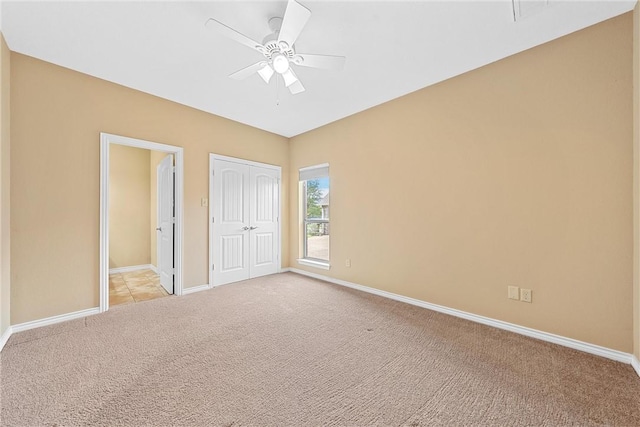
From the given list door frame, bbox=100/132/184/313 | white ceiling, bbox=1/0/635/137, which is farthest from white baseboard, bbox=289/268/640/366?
door frame, bbox=100/132/184/313

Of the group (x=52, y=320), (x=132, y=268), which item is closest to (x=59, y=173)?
(x=52, y=320)

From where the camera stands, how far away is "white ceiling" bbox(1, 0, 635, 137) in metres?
1.96

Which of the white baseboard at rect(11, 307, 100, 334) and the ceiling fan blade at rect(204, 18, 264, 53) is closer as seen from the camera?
the ceiling fan blade at rect(204, 18, 264, 53)

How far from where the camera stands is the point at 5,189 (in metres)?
2.34

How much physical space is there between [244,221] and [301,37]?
3.01 metres

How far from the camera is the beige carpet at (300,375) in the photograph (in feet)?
4.84

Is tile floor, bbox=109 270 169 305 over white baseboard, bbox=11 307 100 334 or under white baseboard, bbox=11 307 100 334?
under

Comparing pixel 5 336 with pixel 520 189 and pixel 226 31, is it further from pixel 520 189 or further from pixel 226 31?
pixel 520 189

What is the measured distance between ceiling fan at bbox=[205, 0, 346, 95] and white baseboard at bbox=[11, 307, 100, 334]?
307 centimetres


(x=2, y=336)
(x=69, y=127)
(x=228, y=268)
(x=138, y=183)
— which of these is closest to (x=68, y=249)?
(x=2, y=336)

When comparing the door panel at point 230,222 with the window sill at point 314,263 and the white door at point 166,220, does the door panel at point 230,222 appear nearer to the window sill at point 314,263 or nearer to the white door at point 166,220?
the white door at point 166,220

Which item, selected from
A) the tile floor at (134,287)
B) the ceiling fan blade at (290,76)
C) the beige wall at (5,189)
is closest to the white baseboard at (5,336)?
the beige wall at (5,189)

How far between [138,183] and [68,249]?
2980mm

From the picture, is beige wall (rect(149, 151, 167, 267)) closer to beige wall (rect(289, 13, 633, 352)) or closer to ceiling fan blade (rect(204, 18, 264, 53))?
ceiling fan blade (rect(204, 18, 264, 53))
